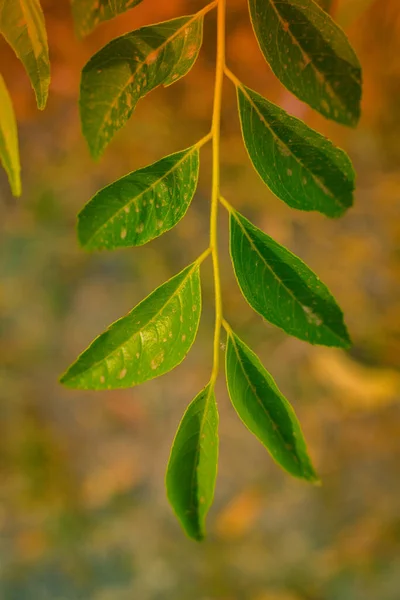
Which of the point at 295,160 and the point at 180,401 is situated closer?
the point at 295,160

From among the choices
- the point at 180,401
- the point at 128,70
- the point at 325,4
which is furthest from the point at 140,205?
the point at 180,401

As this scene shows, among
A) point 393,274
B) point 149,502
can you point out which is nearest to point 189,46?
point 393,274

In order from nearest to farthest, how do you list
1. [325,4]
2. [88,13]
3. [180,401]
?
[88,13] → [325,4] → [180,401]

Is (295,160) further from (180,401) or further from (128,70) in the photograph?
(180,401)

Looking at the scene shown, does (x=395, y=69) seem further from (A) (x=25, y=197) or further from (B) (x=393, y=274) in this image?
(A) (x=25, y=197)

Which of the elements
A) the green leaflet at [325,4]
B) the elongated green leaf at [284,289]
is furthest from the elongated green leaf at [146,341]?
the green leaflet at [325,4]

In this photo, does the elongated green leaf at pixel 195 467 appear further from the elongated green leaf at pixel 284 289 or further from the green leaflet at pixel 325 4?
the green leaflet at pixel 325 4
